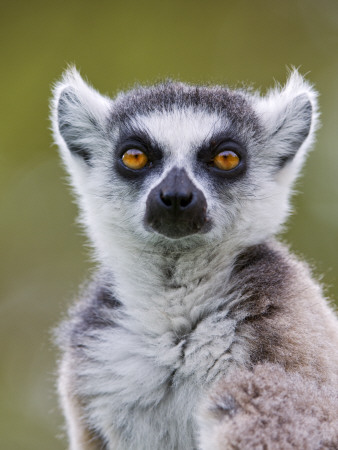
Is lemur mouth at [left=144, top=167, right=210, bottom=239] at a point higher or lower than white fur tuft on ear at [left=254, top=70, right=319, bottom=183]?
lower

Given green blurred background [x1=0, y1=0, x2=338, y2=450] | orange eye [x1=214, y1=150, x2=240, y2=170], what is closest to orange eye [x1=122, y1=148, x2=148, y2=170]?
orange eye [x1=214, y1=150, x2=240, y2=170]

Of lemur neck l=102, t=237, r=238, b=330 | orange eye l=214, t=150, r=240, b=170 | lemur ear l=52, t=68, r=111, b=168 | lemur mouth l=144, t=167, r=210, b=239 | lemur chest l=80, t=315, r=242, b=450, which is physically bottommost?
lemur chest l=80, t=315, r=242, b=450

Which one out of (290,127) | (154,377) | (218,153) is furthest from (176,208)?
(290,127)

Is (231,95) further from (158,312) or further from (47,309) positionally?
(47,309)

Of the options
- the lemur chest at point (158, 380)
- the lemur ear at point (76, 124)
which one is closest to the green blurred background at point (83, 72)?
the lemur ear at point (76, 124)

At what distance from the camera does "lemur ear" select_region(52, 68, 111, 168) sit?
4594mm

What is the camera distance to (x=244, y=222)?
405cm

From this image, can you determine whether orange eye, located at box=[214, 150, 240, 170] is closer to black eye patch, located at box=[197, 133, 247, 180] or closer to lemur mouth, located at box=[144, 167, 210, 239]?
black eye patch, located at box=[197, 133, 247, 180]

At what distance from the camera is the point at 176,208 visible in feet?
12.3

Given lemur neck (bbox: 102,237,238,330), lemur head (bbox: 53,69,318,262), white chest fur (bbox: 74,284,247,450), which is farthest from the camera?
lemur head (bbox: 53,69,318,262)

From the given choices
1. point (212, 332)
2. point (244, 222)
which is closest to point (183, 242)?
point (244, 222)

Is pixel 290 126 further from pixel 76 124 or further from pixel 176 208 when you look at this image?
pixel 76 124

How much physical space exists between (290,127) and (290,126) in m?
0.01

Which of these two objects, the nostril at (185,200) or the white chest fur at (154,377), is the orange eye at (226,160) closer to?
the nostril at (185,200)
